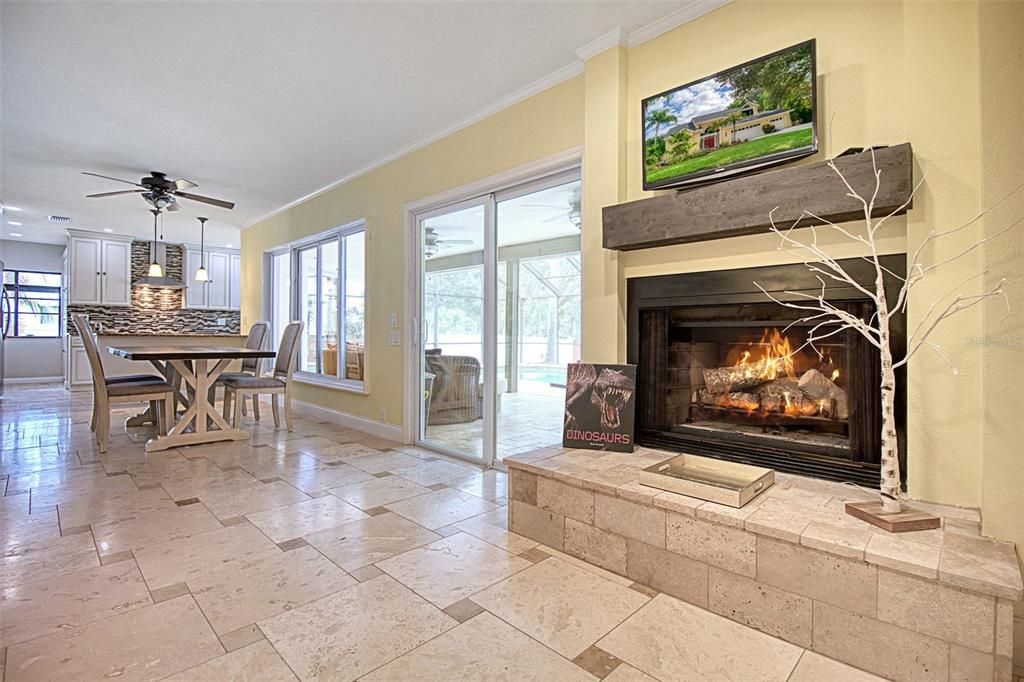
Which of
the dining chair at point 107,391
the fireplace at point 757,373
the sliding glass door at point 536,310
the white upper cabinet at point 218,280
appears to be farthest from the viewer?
the white upper cabinet at point 218,280

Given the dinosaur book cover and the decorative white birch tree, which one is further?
the dinosaur book cover

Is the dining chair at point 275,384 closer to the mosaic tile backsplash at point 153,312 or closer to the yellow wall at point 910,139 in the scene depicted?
the yellow wall at point 910,139

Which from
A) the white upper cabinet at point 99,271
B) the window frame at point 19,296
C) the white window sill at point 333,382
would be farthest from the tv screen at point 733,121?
the window frame at point 19,296

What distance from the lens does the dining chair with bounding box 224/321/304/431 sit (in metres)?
4.69

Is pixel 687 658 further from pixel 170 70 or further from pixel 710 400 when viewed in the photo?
pixel 170 70

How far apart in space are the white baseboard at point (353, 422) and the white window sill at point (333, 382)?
0.25 meters

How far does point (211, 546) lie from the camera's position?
7.47 feet

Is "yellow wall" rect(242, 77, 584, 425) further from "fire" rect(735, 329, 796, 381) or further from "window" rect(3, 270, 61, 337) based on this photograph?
"window" rect(3, 270, 61, 337)

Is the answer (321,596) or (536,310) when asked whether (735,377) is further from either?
(321,596)

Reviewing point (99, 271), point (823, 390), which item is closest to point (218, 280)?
point (99, 271)

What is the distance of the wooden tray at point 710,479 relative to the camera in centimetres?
179

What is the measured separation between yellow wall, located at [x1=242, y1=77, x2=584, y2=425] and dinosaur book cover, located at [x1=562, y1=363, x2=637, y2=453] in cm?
139

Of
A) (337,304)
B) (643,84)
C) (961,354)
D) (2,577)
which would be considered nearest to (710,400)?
(961,354)

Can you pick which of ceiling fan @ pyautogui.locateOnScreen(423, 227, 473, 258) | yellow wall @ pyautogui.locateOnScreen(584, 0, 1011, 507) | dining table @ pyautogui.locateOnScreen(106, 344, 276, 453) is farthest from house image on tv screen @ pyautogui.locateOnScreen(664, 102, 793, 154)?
dining table @ pyautogui.locateOnScreen(106, 344, 276, 453)
